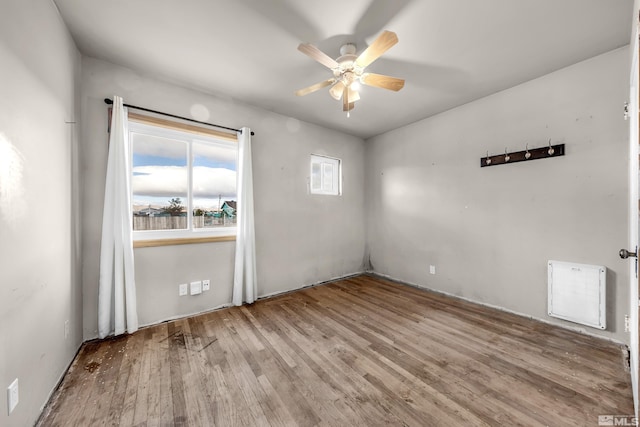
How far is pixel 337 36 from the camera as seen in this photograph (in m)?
1.95

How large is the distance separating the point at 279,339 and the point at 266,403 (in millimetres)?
761

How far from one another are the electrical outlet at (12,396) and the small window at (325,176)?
335 centimetres

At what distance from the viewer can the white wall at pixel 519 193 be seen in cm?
222

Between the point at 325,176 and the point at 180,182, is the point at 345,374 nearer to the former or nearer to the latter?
the point at 180,182

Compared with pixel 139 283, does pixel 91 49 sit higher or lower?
higher

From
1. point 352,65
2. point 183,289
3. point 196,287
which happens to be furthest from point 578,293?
point 183,289

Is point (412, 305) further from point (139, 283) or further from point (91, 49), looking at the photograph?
point (91, 49)

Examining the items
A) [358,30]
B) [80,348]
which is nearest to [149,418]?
[80,348]

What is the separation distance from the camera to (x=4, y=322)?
44.3 inches

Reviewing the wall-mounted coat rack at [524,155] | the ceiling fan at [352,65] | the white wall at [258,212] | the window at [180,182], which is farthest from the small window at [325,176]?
the wall-mounted coat rack at [524,155]

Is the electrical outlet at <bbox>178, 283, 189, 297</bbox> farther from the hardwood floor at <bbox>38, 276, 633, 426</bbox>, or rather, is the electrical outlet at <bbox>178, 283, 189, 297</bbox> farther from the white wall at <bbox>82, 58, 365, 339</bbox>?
the hardwood floor at <bbox>38, 276, 633, 426</bbox>

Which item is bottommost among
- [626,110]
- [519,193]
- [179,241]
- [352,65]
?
[179,241]

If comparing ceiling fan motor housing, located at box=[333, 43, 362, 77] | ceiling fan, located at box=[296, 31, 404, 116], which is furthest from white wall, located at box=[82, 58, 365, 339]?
ceiling fan motor housing, located at box=[333, 43, 362, 77]

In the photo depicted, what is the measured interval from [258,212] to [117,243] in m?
1.56
